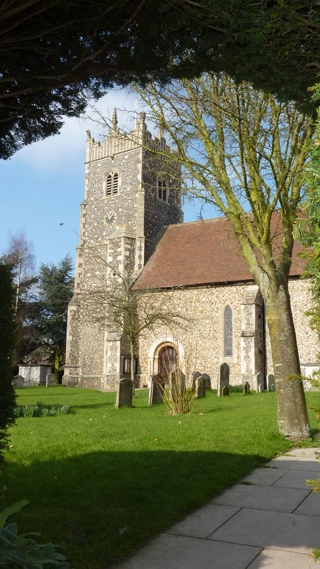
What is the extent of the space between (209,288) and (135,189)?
8789mm

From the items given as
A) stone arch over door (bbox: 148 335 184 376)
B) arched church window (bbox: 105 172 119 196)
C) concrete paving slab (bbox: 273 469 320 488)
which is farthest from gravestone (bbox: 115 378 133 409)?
Result: arched church window (bbox: 105 172 119 196)

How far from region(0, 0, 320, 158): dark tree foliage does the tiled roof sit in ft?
62.2

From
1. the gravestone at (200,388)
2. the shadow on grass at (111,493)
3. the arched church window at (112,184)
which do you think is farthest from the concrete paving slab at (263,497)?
the arched church window at (112,184)

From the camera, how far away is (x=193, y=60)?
4.08m

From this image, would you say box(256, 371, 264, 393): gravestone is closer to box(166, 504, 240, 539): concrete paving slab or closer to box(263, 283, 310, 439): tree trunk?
box(263, 283, 310, 439): tree trunk

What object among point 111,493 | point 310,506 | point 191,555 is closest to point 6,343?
point 111,493

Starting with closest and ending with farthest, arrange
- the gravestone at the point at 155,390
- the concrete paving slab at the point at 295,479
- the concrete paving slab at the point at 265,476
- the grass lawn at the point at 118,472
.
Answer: the grass lawn at the point at 118,472 → the concrete paving slab at the point at 295,479 → the concrete paving slab at the point at 265,476 → the gravestone at the point at 155,390

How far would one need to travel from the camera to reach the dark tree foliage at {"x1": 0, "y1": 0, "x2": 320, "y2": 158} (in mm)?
3438

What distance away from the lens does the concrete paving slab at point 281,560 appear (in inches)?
127

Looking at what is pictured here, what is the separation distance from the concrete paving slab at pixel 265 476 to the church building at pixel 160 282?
13.0m

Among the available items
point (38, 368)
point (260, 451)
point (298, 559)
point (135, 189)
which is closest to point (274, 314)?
point (260, 451)

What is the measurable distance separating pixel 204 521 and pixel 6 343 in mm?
2212

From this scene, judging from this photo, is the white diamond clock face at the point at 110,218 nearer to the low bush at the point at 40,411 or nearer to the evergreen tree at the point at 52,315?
the evergreen tree at the point at 52,315

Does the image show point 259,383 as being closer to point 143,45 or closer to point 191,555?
point 191,555
